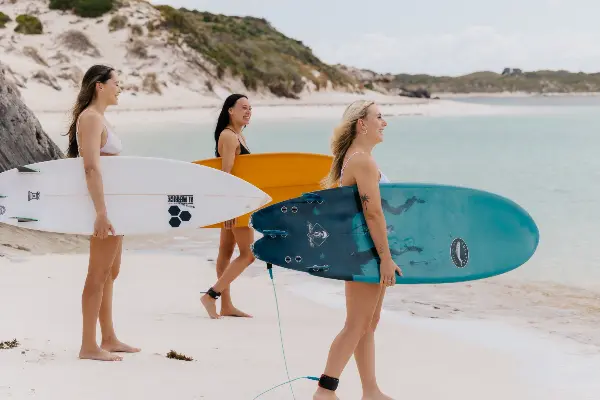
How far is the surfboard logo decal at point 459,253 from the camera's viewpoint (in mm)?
4184

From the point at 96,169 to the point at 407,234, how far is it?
1.56 metres

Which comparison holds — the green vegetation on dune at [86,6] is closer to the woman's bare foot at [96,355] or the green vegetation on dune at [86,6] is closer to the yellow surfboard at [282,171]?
the yellow surfboard at [282,171]

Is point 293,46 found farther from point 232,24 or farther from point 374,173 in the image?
point 374,173

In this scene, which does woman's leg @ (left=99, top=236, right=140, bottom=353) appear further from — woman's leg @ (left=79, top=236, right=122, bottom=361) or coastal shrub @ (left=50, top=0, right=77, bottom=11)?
coastal shrub @ (left=50, top=0, right=77, bottom=11)

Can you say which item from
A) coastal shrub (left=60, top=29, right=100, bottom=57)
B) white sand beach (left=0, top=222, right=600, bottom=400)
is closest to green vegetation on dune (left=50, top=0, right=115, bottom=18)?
coastal shrub (left=60, top=29, right=100, bottom=57)

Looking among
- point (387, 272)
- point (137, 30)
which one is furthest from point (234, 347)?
point (137, 30)

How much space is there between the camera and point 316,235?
3.95 m

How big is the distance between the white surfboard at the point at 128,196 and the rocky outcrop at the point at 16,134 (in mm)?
4139

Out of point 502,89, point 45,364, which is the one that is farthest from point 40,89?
point 502,89

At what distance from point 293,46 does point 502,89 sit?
57.3m

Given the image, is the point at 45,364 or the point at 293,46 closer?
the point at 45,364

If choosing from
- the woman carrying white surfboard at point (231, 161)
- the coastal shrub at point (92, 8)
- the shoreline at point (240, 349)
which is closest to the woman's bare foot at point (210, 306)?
the woman carrying white surfboard at point (231, 161)

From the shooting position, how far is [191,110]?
3791cm

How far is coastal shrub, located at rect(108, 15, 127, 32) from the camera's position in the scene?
161 feet
